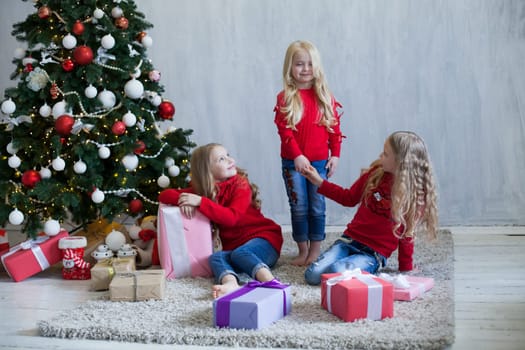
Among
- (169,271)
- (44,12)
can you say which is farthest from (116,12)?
(169,271)

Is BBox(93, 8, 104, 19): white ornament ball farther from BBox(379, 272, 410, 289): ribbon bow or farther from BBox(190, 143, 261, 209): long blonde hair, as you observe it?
BBox(379, 272, 410, 289): ribbon bow

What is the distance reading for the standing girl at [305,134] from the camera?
331 centimetres

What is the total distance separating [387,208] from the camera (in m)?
2.99

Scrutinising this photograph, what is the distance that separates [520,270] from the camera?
316cm

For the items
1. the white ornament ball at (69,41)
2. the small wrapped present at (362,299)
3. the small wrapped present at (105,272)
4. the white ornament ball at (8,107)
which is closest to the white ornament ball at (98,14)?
the white ornament ball at (69,41)

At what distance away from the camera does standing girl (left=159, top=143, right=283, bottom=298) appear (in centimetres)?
311

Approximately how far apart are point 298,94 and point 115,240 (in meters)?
1.08

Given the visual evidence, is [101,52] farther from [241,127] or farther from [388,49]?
[388,49]

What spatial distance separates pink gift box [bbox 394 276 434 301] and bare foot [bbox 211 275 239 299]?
61 cm

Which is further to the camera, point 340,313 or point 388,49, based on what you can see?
point 388,49

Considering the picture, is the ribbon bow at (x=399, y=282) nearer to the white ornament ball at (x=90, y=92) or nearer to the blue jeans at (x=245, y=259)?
the blue jeans at (x=245, y=259)

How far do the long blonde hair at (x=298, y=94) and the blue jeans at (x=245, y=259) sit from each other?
1.87 feet

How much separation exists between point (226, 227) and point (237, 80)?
1385mm

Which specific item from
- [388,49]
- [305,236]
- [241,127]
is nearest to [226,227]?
[305,236]
